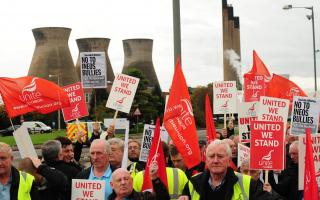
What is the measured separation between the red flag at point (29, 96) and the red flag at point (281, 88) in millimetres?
3261

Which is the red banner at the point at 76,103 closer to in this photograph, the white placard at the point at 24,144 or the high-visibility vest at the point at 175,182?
the white placard at the point at 24,144

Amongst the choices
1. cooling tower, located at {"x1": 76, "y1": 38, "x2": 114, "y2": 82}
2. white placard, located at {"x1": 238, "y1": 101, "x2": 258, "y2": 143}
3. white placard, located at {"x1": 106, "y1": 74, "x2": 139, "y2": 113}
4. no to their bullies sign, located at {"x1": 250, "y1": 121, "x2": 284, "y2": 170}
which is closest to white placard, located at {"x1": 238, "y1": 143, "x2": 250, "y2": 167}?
white placard, located at {"x1": 238, "y1": 101, "x2": 258, "y2": 143}

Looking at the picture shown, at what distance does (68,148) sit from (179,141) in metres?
1.14

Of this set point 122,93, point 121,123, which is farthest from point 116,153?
point 121,123

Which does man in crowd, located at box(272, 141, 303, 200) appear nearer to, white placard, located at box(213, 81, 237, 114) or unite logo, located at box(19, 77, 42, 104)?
unite logo, located at box(19, 77, 42, 104)

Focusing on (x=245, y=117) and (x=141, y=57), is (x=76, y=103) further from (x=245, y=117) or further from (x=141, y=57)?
(x=141, y=57)

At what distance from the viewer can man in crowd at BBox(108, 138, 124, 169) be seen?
17.9 ft

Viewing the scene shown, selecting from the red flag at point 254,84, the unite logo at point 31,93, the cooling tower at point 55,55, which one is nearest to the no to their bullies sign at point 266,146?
the unite logo at point 31,93

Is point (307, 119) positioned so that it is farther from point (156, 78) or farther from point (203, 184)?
point (156, 78)

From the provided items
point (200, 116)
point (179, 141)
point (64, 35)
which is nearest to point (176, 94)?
point (179, 141)

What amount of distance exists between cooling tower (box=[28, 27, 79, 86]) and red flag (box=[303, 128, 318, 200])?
7143 centimetres

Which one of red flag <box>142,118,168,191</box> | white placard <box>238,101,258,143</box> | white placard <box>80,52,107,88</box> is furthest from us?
white placard <box>80,52,107,88</box>

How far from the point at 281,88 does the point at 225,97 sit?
921 mm

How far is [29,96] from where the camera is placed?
7.90m
